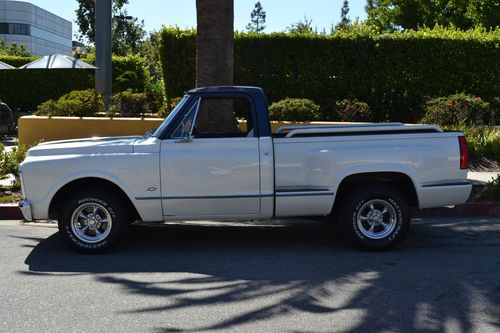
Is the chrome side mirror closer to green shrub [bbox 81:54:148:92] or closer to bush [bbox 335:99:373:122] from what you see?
bush [bbox 335:99:373:122]

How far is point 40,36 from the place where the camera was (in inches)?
4205

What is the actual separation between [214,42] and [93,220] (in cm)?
477

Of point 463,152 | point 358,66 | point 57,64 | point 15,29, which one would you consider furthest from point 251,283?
point 15,29

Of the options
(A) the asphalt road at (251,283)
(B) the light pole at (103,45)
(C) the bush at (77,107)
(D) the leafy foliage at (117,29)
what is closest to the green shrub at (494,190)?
(A) the asphalt road at (251,283)

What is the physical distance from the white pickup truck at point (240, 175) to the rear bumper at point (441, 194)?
0.04ft

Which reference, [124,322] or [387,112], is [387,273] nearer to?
[124,322]

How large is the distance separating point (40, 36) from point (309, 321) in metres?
112

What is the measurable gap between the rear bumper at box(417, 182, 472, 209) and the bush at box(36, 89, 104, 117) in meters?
10.7

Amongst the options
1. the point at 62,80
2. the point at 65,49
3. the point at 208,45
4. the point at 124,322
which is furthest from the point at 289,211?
the point at 65,49

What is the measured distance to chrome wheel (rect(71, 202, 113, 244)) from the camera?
22.0 ft

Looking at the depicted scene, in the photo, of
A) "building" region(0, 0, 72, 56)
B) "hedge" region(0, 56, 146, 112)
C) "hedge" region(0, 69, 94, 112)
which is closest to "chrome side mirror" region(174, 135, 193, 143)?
"hedge" region(0, 56, 146, 112)

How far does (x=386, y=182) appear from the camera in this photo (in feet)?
23.2

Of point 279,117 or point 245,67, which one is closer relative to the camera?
point 279,117

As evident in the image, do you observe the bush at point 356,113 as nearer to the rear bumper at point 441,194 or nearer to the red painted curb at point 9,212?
the rear bumper at point 441,194
